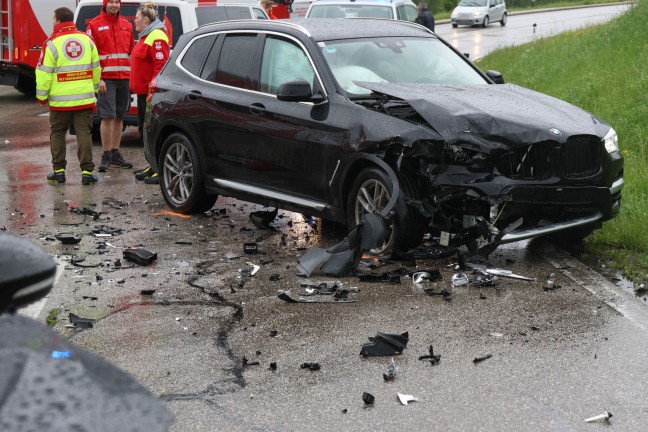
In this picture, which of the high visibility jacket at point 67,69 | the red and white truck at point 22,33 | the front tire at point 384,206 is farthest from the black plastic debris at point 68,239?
the red and white truck at point 22,33

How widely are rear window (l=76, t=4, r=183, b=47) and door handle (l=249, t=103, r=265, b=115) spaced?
631cm

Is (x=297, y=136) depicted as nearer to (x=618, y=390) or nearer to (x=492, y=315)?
(x=492, y=315)

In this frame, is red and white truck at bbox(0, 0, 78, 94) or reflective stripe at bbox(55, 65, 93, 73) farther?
red and white truck at bbox(0, 0, 78, 94)

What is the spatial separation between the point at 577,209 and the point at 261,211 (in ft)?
9.89

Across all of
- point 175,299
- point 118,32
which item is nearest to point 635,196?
point 175,299

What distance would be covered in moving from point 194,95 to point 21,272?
797 cm

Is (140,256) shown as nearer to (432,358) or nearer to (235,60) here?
(235,60)

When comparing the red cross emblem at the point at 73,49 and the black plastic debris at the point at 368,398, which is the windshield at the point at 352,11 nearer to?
the red cross emblem at the point at 73,49

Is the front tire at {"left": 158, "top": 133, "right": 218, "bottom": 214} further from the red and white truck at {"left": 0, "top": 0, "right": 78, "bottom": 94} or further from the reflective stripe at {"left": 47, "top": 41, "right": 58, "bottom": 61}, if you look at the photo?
the red and white truck at {"left": 0, "top": 0, "right": 78, "bottom": 94}

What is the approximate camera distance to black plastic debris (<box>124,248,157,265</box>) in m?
8.27

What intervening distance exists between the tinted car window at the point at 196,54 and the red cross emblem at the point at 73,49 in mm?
2153

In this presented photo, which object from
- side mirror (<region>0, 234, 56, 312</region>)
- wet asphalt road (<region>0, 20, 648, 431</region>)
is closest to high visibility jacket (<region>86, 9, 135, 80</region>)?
wet asphalt road (<region>0, 20, 648, 431</region>)

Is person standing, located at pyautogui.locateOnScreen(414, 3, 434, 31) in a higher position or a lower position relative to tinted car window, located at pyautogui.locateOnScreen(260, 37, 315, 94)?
lower

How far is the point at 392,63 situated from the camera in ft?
29.8
